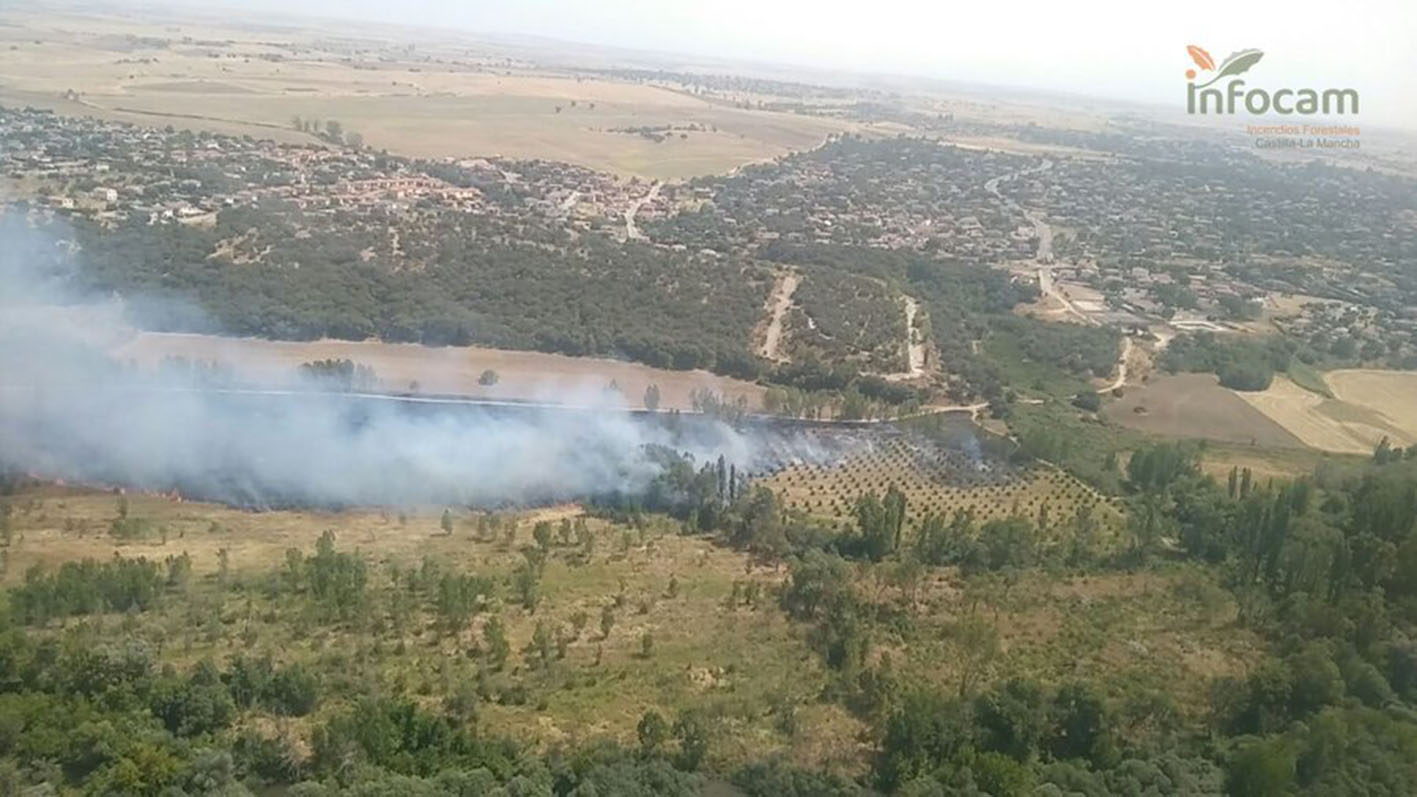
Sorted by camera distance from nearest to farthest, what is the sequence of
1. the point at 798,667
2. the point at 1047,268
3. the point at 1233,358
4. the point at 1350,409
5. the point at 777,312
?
the point at 798,667 < the point at 1350,409 < the point at 1233,358 < the point at 777,312 < the point at 1047,268

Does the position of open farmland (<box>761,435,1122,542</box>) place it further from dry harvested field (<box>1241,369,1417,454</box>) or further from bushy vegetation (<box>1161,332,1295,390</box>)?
bushy vegetation (<box>1161,332,1295,390</box>)

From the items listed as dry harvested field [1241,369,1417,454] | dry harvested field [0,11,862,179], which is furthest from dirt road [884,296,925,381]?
dry harvested field [0,11,862,179]

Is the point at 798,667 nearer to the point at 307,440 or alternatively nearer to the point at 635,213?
the point at 307,440

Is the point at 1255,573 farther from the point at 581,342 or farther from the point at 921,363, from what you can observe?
the point at 581,342

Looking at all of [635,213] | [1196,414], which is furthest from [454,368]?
[635,213]

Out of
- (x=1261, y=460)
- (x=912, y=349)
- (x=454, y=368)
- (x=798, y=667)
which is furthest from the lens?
(x=912, y=349)

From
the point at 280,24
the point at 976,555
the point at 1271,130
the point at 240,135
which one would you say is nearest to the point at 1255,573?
the point at 976,555

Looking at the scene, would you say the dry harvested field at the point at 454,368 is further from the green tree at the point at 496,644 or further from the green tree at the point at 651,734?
the green tree at the point at 651,734
